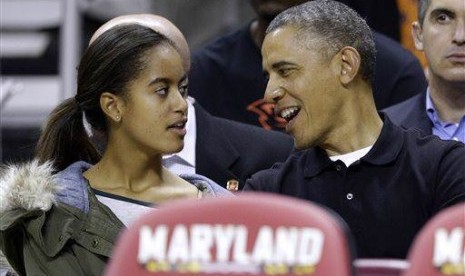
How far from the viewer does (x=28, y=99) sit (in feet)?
29.1

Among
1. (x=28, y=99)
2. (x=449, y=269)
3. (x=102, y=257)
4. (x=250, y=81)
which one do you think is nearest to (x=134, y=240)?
(x=449, y=269)

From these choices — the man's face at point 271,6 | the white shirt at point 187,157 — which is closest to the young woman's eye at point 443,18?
the man's face at point 271,6

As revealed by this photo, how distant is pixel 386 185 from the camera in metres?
4.25

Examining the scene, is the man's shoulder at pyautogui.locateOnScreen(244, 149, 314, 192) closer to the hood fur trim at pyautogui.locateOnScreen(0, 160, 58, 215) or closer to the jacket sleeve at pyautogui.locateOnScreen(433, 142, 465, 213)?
the jacket sleeve at pyautogui.locateOnScreen(433, 142, 465, 213)

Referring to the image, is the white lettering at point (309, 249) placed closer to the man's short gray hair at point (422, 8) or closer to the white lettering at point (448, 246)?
the white lettering at point (448, 246)

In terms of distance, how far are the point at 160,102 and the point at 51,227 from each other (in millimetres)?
496

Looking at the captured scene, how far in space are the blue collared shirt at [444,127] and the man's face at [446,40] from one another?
0.12 metres

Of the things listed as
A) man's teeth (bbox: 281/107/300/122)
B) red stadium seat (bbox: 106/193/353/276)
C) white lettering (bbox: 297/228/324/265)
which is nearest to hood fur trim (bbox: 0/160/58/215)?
man's teeth (bbox: 281/107/300/122)

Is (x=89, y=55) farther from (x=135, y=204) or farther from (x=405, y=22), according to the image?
(x=405, y=22)

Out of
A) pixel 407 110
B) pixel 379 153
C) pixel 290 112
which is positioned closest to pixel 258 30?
pixel 407 110

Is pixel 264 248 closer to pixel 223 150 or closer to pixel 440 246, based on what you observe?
pixel 440 246

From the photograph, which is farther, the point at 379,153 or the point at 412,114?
the point at 412,114

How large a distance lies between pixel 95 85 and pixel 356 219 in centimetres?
92

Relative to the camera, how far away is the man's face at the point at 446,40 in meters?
5.43
